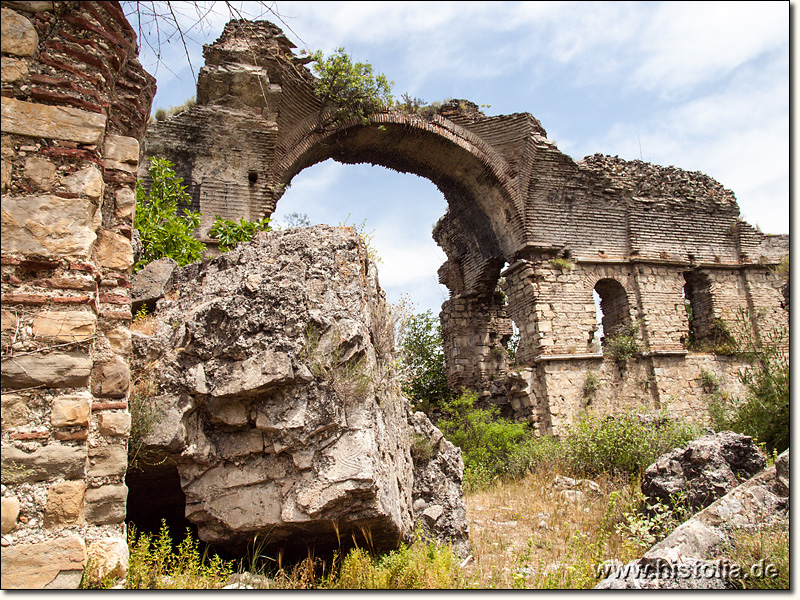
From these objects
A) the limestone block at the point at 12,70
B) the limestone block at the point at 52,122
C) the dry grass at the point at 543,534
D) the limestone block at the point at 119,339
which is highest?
the limestone block at the point at 12,70

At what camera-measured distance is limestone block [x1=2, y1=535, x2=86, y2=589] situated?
7.80 feet

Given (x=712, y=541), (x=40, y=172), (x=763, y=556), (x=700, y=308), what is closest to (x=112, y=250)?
(x=40, y=172)

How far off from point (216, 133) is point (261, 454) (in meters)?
7.79

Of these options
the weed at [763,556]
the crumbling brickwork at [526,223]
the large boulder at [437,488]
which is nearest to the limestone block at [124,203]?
the large boulder at [437,488]

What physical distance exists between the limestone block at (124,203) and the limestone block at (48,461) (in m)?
1.31

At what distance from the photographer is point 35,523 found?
2.46 m

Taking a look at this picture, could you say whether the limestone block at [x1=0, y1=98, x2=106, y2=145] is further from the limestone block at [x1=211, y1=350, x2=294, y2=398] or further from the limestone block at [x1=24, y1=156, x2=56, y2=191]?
the limestone block at [x1=211, y1=350, x2=294, y2=398]

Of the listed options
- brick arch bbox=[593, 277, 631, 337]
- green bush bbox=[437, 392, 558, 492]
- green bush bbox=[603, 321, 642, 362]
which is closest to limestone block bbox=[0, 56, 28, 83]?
green bush bbox=[437, 392, 558, 492]

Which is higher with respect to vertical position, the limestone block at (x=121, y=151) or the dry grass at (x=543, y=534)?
the limestone block at (x=121, y=151)

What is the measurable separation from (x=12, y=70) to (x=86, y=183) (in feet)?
1.91

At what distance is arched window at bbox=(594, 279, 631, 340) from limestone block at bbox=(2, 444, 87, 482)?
11.6m

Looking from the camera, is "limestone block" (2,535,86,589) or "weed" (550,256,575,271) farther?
"weed" (550,256,575,271)

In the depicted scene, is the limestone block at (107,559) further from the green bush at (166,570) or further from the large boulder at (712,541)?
the large boulder at (712,541)

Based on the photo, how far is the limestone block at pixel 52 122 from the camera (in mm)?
2668
